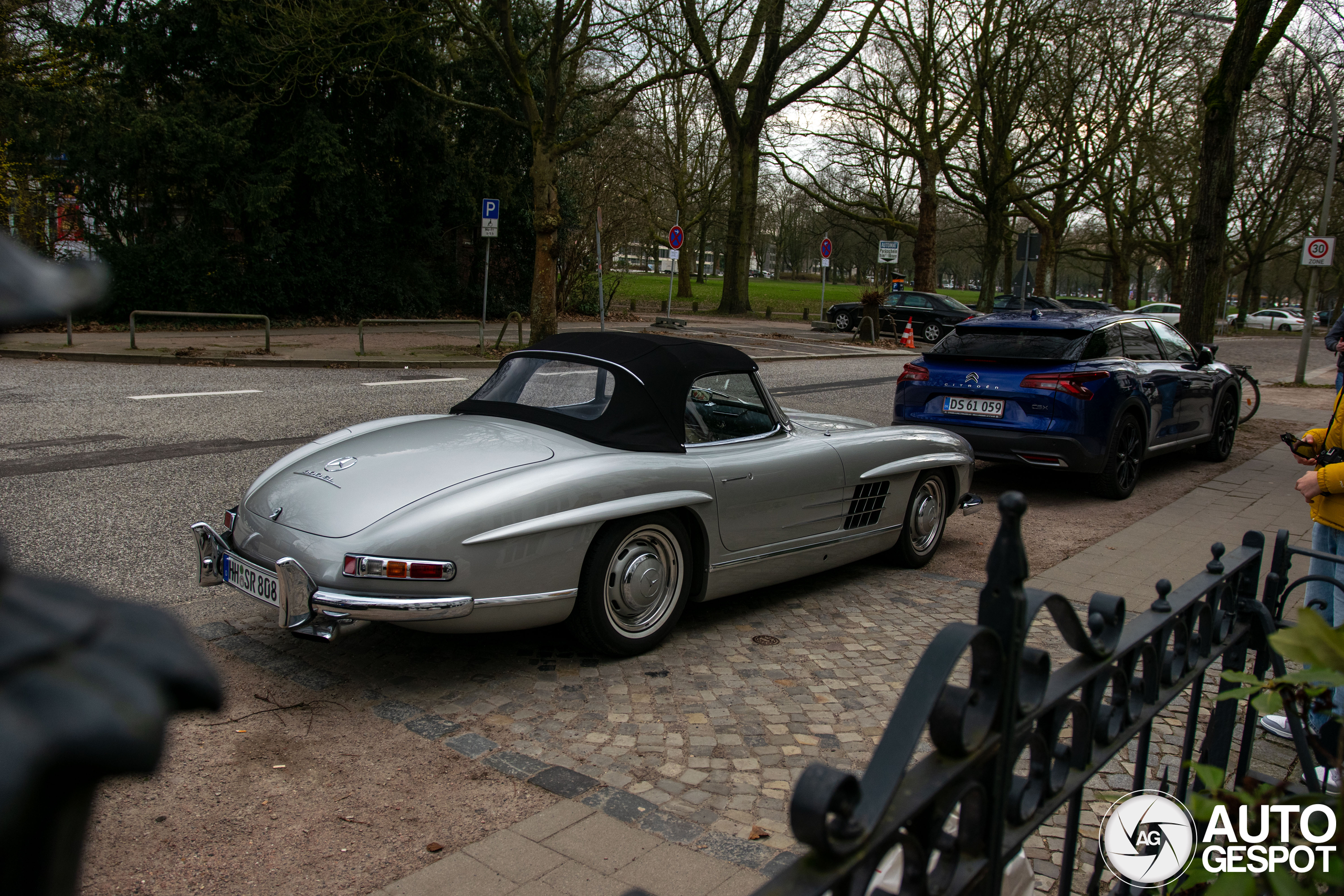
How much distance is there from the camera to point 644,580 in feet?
14.5

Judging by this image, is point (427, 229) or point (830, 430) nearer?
point (830, 430)

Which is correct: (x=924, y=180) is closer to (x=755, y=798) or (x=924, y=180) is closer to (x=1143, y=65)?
(x=1143, y=65)

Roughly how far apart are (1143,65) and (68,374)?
3391cm

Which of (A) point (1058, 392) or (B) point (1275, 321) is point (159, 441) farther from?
(B) point (1275, 321)

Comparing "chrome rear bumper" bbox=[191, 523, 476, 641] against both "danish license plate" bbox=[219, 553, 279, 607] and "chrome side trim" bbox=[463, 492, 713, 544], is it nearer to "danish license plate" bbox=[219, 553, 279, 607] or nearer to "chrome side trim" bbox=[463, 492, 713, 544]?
"danish license plate" bbox=[219, 553, 279, 607]

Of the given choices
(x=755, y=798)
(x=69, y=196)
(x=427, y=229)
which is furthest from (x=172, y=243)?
(x=755, y=798)

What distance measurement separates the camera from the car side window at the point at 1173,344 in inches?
376

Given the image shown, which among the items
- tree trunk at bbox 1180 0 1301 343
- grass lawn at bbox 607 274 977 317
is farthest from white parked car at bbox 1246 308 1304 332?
tree trunk at bbox 1180 0 1301 343

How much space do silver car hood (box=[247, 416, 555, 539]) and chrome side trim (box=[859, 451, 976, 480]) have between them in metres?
2.20

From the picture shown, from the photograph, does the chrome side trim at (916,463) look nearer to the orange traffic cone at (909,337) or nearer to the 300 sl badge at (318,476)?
the 300 sl badge at (318,476)

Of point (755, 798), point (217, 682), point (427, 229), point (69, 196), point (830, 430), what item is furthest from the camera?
point (427, 229)

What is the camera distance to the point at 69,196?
20562 millimetres

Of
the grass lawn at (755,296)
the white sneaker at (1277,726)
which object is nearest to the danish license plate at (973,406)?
the white sneaker at (1277,726)

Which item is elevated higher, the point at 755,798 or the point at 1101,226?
the point at 1101,226
